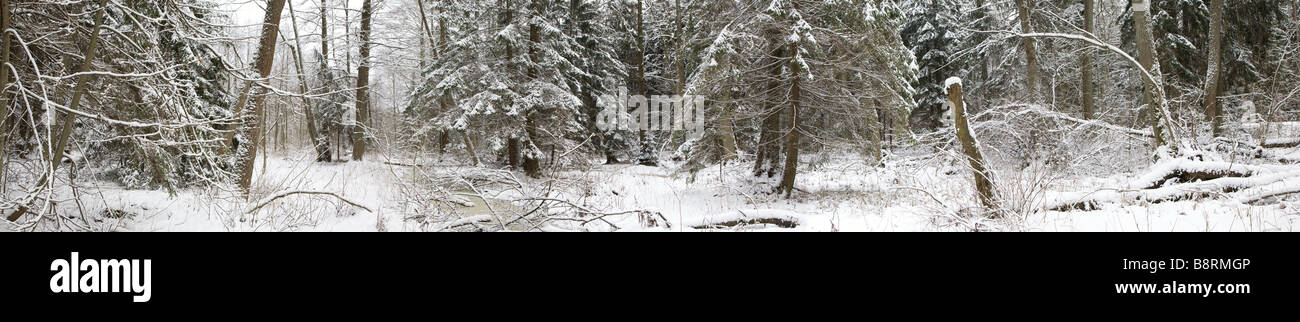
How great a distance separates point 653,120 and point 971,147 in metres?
18.1

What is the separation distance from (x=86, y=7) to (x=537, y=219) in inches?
205

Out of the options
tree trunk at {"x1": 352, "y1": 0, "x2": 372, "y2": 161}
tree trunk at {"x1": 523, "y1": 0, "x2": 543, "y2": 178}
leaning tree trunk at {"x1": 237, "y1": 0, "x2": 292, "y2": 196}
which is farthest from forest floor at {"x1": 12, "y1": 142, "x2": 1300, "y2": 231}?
tree trunk at {"x1": 352, "y1": 0, "x2": 372, "y2": 161}

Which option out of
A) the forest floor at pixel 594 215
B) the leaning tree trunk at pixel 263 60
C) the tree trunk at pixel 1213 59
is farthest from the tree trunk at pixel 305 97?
the tree trunk at pixel 1213 59

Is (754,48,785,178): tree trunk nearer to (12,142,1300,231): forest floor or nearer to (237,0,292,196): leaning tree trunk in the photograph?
(12,142,1300,231): forest floor

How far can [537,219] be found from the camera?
18.0 ft

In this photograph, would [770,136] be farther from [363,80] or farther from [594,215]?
[363,80]

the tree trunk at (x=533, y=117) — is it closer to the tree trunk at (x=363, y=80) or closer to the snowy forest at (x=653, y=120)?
the snowy forest at (x=653, y=120)

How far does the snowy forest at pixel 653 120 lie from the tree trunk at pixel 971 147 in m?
0.03

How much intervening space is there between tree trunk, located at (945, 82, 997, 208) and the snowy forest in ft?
0.11

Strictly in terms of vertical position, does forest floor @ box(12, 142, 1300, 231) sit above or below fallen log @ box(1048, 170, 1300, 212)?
below

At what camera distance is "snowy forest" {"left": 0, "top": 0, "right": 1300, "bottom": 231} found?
5445 mm

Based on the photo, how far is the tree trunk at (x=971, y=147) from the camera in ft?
17.9

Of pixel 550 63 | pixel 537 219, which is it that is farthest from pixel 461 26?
pixel 537 219
